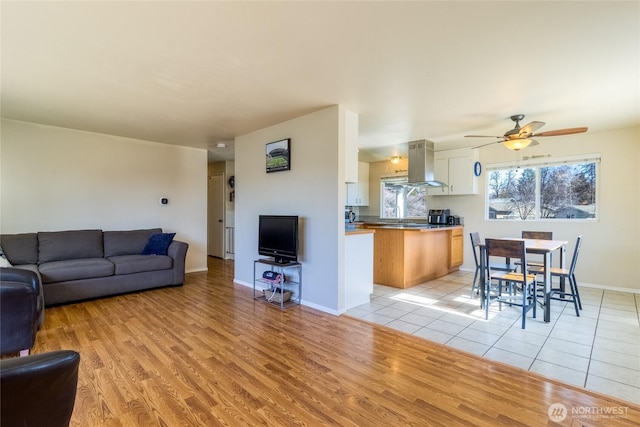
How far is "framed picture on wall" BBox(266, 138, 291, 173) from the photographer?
4082 millimetres

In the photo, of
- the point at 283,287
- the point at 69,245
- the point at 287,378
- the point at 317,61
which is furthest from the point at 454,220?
the point at 69,245

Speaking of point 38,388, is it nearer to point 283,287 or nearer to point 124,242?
point 283,287

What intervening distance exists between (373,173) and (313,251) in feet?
14.1

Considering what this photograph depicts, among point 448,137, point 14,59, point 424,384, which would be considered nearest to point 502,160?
point 448,137

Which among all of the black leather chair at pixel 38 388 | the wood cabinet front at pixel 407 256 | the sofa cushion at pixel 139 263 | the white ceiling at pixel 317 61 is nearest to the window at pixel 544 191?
the white ceiling at pixel 317 61

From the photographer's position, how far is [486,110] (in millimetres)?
3686

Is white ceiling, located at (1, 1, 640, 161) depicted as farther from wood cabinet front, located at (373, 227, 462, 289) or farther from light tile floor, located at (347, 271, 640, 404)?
light tile floor, located at (347, 271, 640, 404)

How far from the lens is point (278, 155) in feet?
13.8

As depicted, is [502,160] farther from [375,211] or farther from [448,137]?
[375,211]

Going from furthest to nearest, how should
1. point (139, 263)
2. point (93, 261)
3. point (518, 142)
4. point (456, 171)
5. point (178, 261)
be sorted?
point (456, 171) → point (178, 261) → point (139, 263) → point (93, 261) → point (518, 142)

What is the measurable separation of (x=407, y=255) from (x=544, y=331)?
1989 millimetres

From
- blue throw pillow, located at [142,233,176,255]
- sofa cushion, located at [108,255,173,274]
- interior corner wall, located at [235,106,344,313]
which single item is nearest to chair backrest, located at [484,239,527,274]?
interior corner wall, located at [235,106,344,313]

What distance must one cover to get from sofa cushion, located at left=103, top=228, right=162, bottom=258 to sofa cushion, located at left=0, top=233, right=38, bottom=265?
2.57 ft

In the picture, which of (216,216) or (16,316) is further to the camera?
(216,216)
